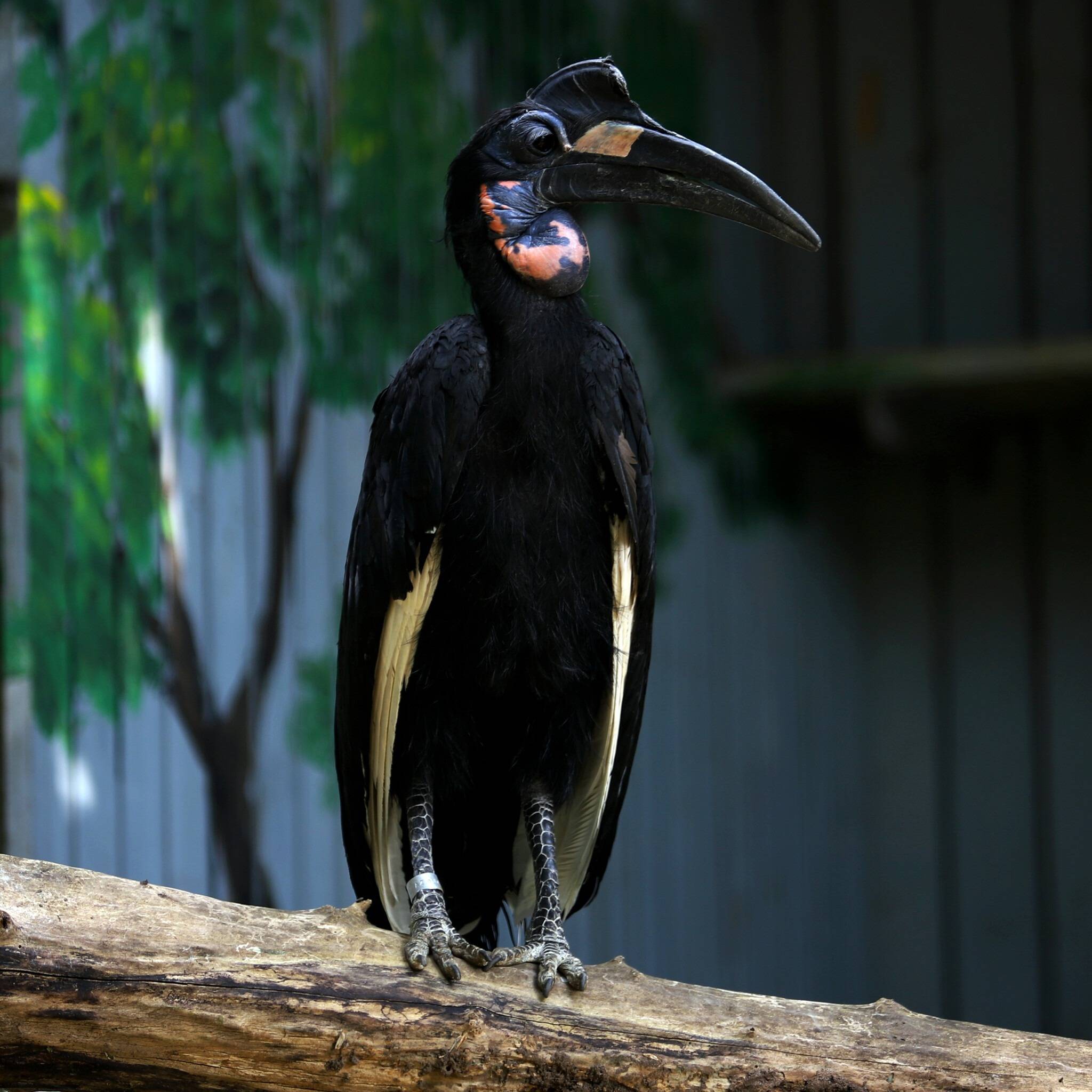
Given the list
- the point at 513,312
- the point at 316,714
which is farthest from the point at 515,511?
the point at 316,714

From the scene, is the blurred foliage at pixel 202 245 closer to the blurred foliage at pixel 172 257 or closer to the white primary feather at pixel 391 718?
the blurred foliage at pixel 172 257

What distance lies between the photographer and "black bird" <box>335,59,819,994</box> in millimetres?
1520

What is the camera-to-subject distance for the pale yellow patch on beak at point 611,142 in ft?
5.12

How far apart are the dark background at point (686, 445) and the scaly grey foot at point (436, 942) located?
0.81 meters

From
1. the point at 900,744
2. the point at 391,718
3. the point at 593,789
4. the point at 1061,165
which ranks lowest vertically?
the point at 900,744

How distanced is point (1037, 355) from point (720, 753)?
59.3 inches

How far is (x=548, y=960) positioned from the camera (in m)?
1.41

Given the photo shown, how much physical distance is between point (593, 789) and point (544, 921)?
26 cm

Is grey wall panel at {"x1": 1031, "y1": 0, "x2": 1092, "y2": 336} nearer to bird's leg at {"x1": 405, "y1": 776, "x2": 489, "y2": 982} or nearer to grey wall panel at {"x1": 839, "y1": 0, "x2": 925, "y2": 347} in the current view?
grey wall panel at {"x1": 839, "y1": 0, "x2": 925, "y2": 347}

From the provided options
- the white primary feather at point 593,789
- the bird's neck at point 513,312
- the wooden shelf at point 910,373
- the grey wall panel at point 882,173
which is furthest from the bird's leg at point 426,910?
the grey wall panel at point 882,173

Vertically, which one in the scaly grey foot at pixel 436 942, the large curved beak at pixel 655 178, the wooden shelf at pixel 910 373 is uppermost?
the large curved beak at pixel 655 178

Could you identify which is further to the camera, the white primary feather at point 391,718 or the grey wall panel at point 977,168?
the grey wall panel at point 977,168

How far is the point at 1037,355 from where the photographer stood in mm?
3586

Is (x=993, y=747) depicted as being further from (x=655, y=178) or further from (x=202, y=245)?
(x=655, y=178)
